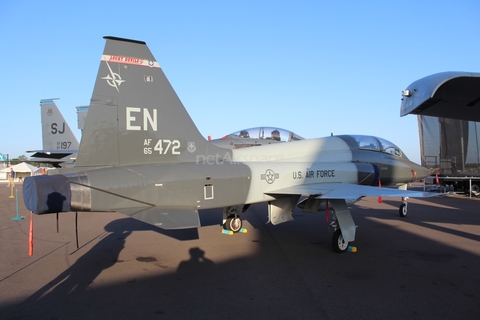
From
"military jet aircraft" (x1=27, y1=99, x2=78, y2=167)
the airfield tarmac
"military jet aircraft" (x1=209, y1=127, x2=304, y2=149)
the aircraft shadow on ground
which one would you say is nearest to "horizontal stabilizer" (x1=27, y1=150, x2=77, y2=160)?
"military jet aircraft" (x1=27, y1=99, x2=78, y2=167)

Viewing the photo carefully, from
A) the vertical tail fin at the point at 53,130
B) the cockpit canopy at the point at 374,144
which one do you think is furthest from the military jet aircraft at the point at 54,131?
the cockpit canopy at the point at 374,144

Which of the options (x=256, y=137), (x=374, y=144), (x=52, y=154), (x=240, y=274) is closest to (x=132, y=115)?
(x=240, y=274)

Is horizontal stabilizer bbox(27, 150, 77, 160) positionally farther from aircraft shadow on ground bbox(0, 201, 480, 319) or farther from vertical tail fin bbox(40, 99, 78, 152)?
aircraft shadow on ground bbox(0, 201, 480, 319)

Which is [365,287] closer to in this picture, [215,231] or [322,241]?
[322,241]

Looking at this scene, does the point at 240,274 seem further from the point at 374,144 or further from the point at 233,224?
the point at 374,144

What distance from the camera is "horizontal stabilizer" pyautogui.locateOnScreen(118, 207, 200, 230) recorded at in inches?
242

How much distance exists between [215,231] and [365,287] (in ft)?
18.2

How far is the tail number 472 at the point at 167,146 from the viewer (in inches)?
282

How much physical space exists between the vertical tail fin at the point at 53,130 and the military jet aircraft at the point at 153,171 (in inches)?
720

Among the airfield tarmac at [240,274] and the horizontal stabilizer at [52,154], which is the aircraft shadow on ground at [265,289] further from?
the horizontal stabilizer at [52,154]

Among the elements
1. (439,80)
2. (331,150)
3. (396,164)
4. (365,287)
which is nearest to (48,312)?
(365,287)

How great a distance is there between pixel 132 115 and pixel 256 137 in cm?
666

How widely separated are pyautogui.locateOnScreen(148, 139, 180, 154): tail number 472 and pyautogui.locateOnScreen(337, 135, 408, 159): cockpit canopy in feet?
17.3

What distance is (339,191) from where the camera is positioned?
7.93 meters
